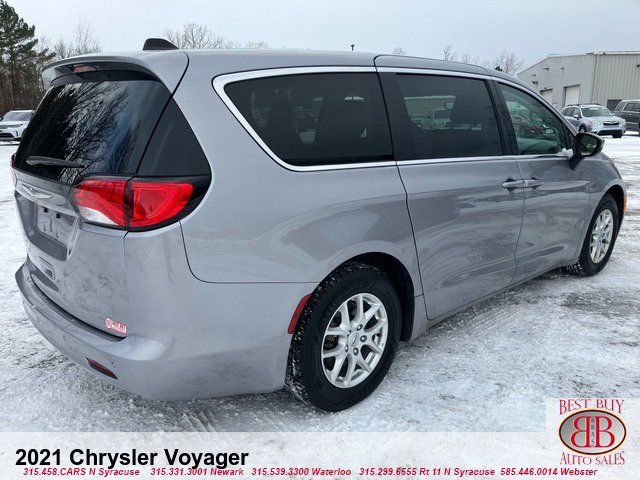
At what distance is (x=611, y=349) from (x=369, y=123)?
212cm

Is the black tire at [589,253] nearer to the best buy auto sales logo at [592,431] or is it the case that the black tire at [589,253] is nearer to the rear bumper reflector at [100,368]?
the best buy auto sales logo at [592,431]

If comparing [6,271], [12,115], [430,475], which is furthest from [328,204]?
[12,115]

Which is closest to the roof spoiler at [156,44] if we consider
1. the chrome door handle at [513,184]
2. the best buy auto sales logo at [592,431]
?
the chrome door handle at [513,184]

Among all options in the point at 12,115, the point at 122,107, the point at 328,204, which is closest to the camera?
the point at 122,107

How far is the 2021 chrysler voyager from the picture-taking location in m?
2.09

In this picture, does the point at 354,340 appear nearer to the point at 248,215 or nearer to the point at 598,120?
the point at 248,215

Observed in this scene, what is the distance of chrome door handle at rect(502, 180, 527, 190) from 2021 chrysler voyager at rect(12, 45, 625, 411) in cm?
13

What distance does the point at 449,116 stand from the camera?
10.6ft

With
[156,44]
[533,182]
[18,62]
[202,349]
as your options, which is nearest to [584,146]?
[533,182]

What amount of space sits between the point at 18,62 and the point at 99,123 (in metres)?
49.4

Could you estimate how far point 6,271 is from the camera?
16.1 feet

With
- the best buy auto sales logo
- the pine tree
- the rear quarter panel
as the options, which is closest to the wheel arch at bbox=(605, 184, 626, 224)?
the best buy auto sales logo

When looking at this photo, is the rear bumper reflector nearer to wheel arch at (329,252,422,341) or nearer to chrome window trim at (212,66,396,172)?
chrome window trim at (212,66,396,172)

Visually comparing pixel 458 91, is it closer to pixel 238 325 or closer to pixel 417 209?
pixel 417 209
